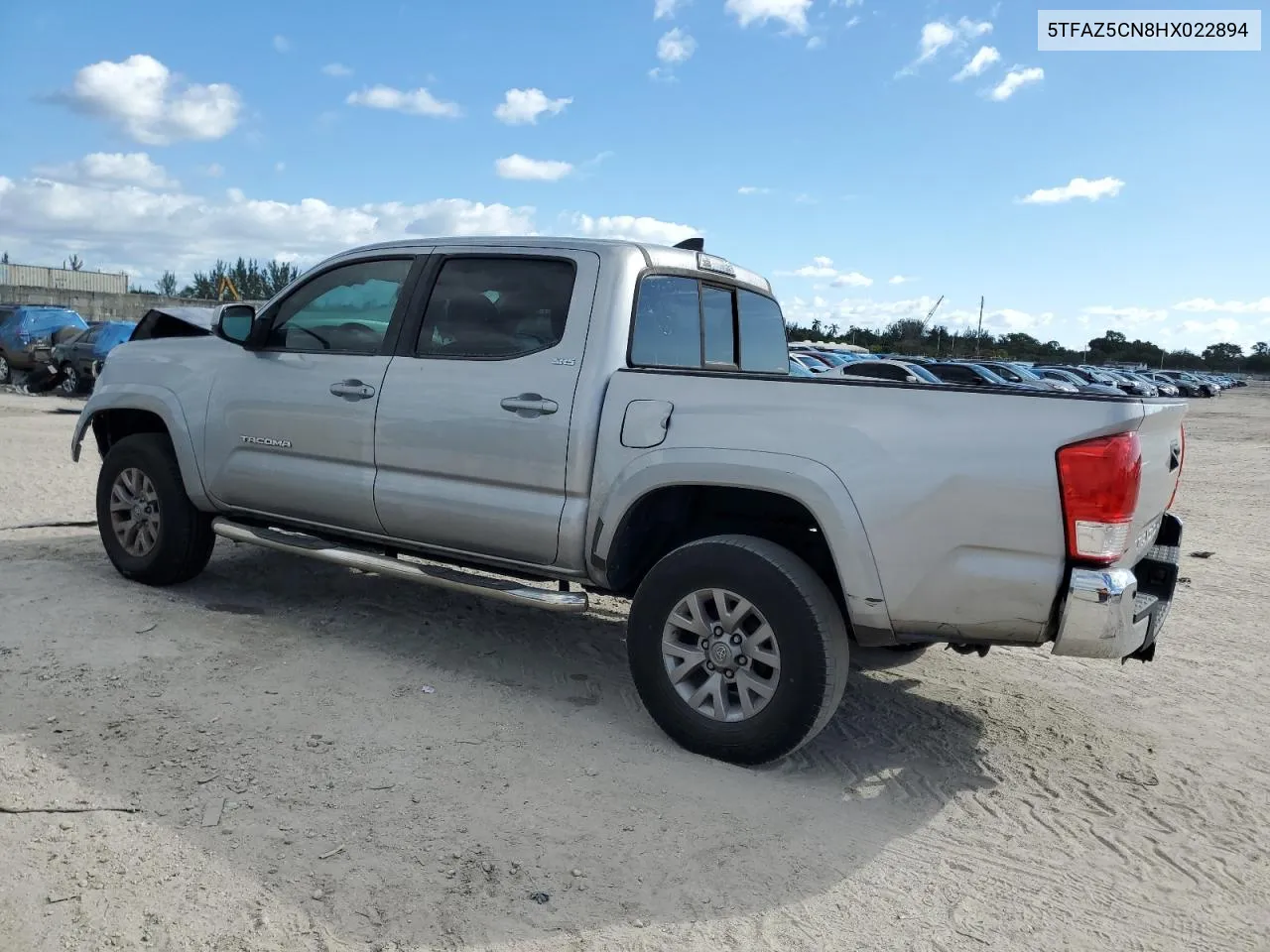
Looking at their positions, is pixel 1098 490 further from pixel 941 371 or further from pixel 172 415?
pixel 941 371

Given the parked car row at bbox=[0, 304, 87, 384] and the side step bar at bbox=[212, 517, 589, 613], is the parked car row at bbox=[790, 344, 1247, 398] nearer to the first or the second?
the side step bar at bbox=[212, 517, 589, 613]

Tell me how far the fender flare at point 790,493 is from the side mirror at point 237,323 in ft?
7.91

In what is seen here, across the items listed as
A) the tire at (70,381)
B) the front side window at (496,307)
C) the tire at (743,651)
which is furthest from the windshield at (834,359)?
the tire at (743,651)

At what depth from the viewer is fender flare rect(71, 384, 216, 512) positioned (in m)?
5.37

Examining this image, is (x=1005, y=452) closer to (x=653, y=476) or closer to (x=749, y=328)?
(x=653, y=476)

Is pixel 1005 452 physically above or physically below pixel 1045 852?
above

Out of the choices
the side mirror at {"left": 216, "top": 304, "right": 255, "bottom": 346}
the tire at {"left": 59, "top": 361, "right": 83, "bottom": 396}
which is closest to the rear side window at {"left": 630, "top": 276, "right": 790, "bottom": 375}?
the side mirror at {"left": 216, "top": 304, "right": 255, "bottom": 346}

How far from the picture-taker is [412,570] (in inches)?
175

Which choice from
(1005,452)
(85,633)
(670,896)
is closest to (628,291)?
(1005,452)

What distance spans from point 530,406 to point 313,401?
1.35m

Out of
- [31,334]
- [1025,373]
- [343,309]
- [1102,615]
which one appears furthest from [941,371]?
[1102,615]

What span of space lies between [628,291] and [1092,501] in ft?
6.67

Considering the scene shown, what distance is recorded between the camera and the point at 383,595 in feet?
19.2

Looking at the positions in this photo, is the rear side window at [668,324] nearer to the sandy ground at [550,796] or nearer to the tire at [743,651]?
the tire at [743,651]
